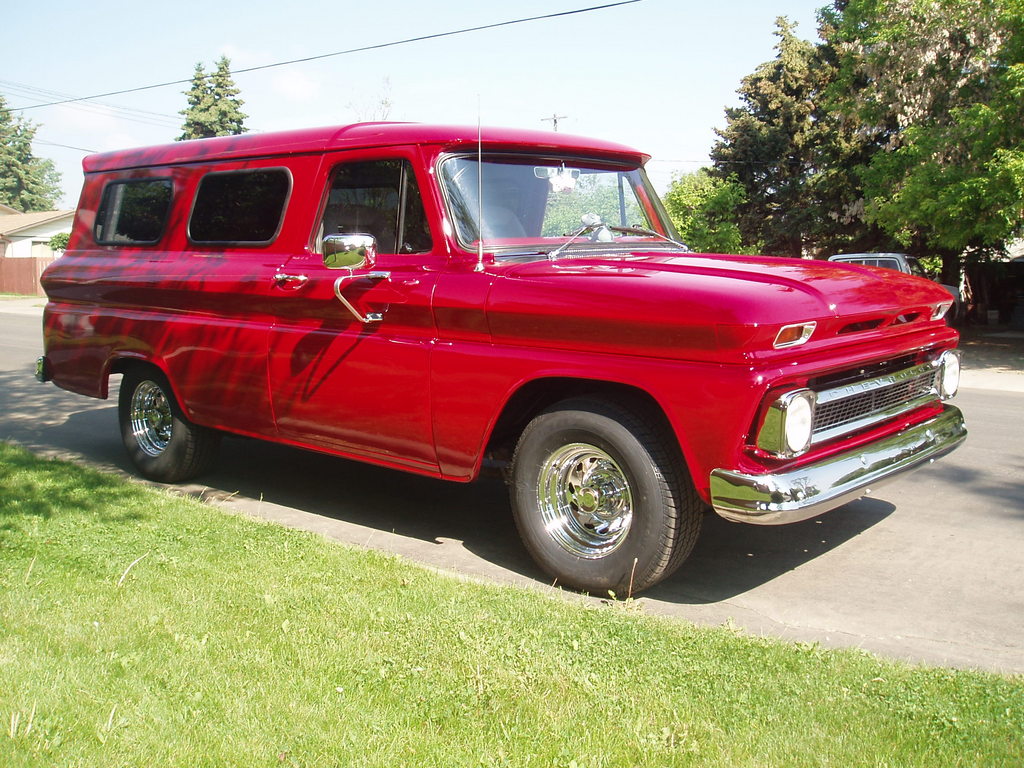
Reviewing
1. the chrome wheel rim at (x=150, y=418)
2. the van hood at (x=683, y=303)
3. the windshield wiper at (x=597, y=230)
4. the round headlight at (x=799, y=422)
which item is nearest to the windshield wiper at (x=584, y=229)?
the windshield wiper at (x=597, y=230)

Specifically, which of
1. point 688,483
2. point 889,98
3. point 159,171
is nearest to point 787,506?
point 688,483

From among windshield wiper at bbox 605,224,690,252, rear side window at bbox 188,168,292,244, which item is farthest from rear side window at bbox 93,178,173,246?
windshield wiper at bbox 605,224,690,252

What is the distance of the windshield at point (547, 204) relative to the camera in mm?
4898

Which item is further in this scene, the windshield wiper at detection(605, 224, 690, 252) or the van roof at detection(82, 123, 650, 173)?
the windshield wiper at detection(605, 224, 690, 252)

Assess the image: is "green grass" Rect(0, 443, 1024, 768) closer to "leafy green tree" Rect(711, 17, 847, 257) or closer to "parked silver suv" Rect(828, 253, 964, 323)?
"parked silver suv" Rect(828, 253, 964, 323)

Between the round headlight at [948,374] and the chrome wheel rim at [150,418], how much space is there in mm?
4813

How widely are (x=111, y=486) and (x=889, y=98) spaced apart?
57.8 feet

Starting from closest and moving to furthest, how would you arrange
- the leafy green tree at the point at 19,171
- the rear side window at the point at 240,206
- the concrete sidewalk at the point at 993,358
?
the rear side window at the point at 240,206 → the concrete sidewalk at the point at 993,358 → the leafy green tree at the point at 19,171

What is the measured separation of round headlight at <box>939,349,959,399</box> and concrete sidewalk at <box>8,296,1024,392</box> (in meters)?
7.78

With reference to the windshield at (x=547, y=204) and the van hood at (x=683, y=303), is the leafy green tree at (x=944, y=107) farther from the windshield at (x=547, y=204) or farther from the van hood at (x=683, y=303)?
the van hood at (x=683, y=303)

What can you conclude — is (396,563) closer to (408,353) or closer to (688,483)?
(408,353)

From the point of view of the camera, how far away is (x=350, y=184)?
5.38 meters

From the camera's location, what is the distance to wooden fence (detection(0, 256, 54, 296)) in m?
41.5

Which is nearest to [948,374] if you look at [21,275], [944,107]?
[944,107]
